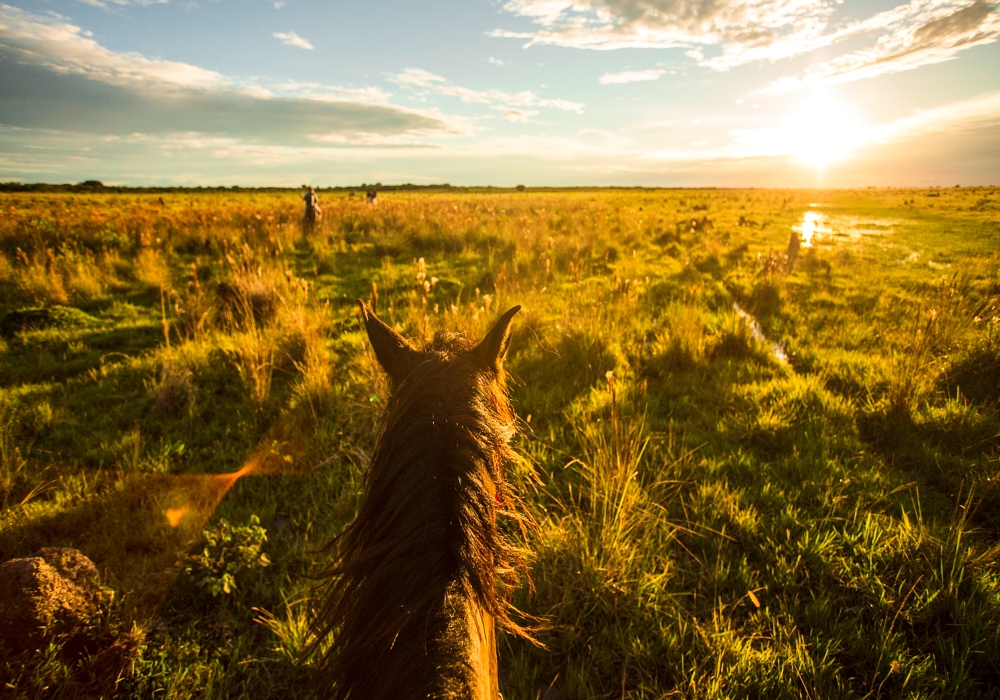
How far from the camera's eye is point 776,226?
1980cm

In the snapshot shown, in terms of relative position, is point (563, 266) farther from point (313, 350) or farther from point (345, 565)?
point (345, 565)

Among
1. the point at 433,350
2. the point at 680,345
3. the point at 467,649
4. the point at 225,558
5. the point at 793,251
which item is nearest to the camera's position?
the point at 467,649

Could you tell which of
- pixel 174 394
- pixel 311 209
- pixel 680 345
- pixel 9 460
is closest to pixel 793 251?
pixel 680 345

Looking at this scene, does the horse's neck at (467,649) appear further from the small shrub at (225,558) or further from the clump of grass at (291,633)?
the small shrub at (225,558)

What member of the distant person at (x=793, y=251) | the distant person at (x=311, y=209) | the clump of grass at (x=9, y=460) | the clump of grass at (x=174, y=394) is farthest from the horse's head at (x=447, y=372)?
the distant person at (x=311, y=209)

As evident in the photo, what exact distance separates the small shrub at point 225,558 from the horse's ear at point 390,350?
6.57 feet

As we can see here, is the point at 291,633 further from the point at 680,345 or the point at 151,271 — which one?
the point at 151,271

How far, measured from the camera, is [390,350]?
139cm

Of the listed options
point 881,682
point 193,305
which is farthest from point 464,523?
point 193,305

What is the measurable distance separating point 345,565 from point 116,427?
440 centimetres

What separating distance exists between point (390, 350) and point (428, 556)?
67cm

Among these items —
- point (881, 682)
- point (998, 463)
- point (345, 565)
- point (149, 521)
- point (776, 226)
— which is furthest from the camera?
point (776, 226)

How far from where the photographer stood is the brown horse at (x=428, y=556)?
2.90 ft

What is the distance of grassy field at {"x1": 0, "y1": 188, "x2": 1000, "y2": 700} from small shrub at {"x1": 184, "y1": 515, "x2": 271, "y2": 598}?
16 mm
